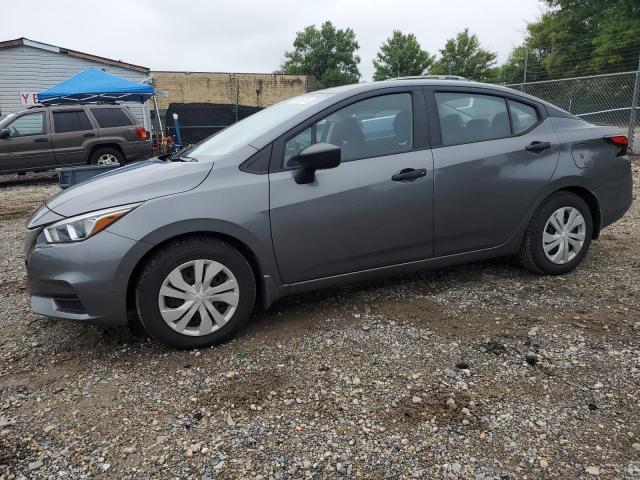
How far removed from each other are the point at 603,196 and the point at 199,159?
3197 millimetres

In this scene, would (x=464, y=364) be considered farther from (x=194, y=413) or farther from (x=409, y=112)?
(x=409, y=112)

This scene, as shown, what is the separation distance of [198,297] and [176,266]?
229 mm

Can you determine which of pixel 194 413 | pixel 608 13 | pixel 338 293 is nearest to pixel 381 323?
pixel 338 293

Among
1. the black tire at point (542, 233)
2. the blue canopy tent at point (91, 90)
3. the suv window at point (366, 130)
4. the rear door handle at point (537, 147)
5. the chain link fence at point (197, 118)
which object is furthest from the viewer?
the chain link fence at point (197, 118)

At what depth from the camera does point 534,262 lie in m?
3.91

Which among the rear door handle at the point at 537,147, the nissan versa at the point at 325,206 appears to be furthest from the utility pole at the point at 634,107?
the rear door handle at the point at 537,147

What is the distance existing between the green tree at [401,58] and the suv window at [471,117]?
189 feet

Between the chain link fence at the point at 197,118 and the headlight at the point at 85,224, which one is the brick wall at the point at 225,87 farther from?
the headlight at the point at 85,224

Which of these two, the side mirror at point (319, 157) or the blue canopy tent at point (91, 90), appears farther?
the blue canopy tent at point (91, 90)

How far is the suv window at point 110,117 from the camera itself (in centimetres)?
1134

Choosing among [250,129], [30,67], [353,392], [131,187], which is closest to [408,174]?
[250,129]

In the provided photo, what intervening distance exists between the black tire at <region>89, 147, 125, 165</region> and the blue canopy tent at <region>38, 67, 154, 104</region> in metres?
3.77

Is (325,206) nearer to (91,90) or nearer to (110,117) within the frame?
(110,117)

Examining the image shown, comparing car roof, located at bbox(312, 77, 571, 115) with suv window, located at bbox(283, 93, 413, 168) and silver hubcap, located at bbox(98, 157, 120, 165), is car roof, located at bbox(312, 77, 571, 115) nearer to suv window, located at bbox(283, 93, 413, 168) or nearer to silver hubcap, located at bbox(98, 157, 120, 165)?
suv window, located at bbox(283, 93, 413, 168)
